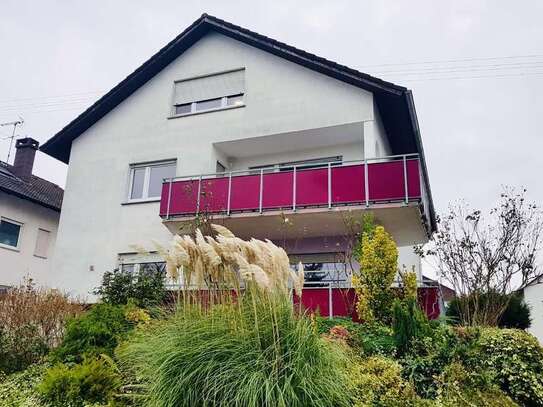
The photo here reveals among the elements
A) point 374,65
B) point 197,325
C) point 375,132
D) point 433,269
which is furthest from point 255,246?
point 374,65

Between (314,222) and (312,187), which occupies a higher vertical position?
(312,187)

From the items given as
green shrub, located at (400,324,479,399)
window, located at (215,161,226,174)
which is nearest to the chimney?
window, located at (215,161,226,174)

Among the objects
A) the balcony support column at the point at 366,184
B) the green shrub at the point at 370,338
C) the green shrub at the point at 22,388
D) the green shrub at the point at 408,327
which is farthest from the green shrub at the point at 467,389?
the balcony support column at the point at 366,184

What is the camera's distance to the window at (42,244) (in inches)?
708

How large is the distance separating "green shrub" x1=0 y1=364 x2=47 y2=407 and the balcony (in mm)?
5972

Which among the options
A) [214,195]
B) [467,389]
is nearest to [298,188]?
[214,195]

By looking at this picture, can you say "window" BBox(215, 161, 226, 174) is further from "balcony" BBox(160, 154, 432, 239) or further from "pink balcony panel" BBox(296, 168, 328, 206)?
"pink balcony panel" BBox(296, 168, 328, 206)

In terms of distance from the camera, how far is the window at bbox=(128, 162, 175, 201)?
1482 centimetres

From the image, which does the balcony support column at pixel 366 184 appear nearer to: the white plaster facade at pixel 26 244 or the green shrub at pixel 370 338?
the green shrub at pixel 370 338

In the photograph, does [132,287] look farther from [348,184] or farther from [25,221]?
[25,221]

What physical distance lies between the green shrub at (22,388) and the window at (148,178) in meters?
7.81

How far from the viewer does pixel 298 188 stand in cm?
1187

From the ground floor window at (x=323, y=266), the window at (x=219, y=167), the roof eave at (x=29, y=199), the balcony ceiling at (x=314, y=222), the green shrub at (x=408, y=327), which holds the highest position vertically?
the window at (x=219, y=167)

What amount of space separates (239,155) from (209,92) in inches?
88.9
